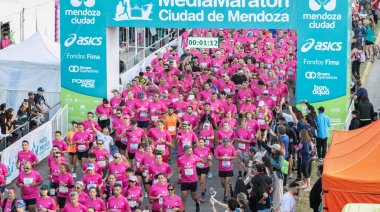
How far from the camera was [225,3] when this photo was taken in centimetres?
2708

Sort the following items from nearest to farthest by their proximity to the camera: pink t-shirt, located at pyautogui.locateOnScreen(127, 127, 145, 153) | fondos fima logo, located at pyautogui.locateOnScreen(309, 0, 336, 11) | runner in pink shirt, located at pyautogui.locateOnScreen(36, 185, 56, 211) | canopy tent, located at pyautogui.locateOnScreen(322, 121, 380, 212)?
canopy tent, located at pyautogui.locateOnScreen(322, 121, 380, 212)
runner in pink shirt, located at pyautogui.locateOnScreen(36, 185, 56, 211)
pink t-shirt, located at pyautogui.locateOnScreen(127, 127, 145, 153)
fondos fima logo, located at pyautogui.locateOnScreen(309, 0, 336, 11)

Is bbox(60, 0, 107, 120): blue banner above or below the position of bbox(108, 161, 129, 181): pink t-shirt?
above

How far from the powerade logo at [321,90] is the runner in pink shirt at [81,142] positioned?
18.9 feet

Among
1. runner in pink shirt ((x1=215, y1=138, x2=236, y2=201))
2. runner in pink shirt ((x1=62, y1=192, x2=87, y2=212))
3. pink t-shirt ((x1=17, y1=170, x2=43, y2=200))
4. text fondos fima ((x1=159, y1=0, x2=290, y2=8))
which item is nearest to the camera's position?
runner in pink shirt ((x1=62, y1=192, x2=87, y2=212))

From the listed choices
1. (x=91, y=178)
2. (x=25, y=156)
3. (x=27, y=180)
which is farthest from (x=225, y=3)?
(x=27, y=180)

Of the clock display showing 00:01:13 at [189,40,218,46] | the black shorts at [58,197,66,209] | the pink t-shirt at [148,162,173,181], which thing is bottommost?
the black shorts at [58,197,66,209]

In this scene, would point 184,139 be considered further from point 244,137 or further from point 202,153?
point 244,137

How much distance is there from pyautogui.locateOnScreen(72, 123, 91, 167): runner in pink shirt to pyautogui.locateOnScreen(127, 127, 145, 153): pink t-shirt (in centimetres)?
95

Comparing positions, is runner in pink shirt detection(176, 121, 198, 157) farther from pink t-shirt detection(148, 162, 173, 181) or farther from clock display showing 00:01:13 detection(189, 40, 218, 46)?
clock display showing 00:01:13 detection(189, 40, 218, 46)

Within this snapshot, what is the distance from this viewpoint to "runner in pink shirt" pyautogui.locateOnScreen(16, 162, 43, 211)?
21.8m

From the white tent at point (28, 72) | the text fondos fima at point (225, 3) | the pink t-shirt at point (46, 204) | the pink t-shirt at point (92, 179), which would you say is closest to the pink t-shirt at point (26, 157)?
the pink t-shirt at point (92, 179)

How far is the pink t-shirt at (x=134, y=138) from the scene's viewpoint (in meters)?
24.2

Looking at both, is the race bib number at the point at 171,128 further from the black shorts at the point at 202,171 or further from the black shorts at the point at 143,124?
the black shorts at the point at 202,171

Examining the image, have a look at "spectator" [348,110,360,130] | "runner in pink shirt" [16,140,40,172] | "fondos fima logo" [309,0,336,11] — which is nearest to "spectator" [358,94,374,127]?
"spectator" [348,110,360,130]
